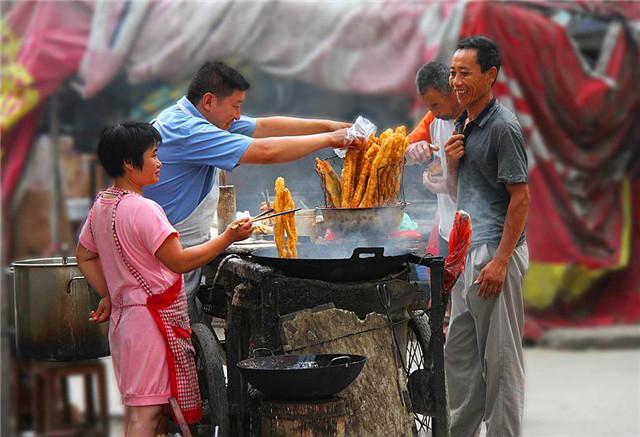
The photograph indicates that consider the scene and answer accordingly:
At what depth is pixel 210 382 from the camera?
452 cm

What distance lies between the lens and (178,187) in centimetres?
505

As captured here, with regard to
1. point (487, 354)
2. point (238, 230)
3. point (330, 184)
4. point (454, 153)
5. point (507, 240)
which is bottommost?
point (487, 354)

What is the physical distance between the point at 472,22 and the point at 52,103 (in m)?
4.24

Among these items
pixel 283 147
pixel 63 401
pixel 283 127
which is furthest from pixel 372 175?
pixel 63 401

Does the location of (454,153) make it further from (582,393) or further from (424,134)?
(582,393)

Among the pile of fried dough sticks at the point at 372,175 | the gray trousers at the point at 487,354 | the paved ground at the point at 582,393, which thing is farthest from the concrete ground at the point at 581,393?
the pile of fried dough sticks at the point at 372,175

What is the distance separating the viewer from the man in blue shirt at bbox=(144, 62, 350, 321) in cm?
485

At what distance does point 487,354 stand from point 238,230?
159 centimetres

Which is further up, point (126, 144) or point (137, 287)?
point (126, 144)

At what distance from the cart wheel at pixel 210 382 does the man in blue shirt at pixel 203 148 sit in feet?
1.57

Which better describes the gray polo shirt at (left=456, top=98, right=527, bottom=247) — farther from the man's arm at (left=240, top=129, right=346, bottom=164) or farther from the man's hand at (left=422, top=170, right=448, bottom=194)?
the man's arm at (left=240, top=129, right=346, bottom=164)

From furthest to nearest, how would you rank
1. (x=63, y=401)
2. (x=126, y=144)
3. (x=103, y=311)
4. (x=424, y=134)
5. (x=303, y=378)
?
1. (x=63, y=401)
2. (x=424, y=134)
3. (x=103, y=311)
4. (x=126, y=144)
5. (x=303, y=378)

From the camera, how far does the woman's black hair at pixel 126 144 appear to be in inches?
176

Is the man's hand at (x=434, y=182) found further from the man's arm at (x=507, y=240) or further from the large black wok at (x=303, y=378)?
the large black wok at (x=303, y=378)
